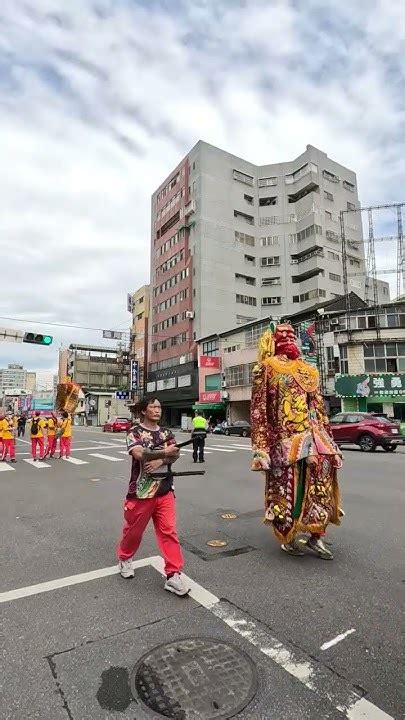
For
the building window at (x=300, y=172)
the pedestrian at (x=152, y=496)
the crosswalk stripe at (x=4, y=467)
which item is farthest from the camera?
the building window at (x=300, y=172)

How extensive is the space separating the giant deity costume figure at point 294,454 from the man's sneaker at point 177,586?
1145 mm

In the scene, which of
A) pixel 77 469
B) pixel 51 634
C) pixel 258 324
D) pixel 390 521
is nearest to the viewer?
pixel 51 634

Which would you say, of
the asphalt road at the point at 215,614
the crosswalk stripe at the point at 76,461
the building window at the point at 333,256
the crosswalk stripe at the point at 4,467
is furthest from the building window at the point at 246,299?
the asphalt road at the point at 215,614

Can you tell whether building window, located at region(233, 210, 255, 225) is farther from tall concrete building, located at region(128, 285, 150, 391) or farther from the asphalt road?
the asphalt road

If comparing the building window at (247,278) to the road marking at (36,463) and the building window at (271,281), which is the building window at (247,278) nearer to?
the building window at (271,281)

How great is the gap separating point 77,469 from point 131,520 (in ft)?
31.6

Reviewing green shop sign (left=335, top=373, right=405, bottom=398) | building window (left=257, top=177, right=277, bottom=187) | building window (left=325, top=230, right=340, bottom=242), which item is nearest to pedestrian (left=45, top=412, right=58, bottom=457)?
green shop sign (left=335, top=373, right=405, bottom=398)

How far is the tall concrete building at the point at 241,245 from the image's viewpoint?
5531 cm

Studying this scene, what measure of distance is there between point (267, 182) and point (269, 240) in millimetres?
8962

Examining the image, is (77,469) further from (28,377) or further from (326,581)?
(28,377)

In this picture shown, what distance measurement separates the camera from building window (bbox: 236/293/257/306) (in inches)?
2256

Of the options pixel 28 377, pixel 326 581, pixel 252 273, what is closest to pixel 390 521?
pixel 326 581

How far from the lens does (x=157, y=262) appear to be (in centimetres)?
6475

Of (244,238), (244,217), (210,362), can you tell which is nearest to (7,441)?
(210,362)
